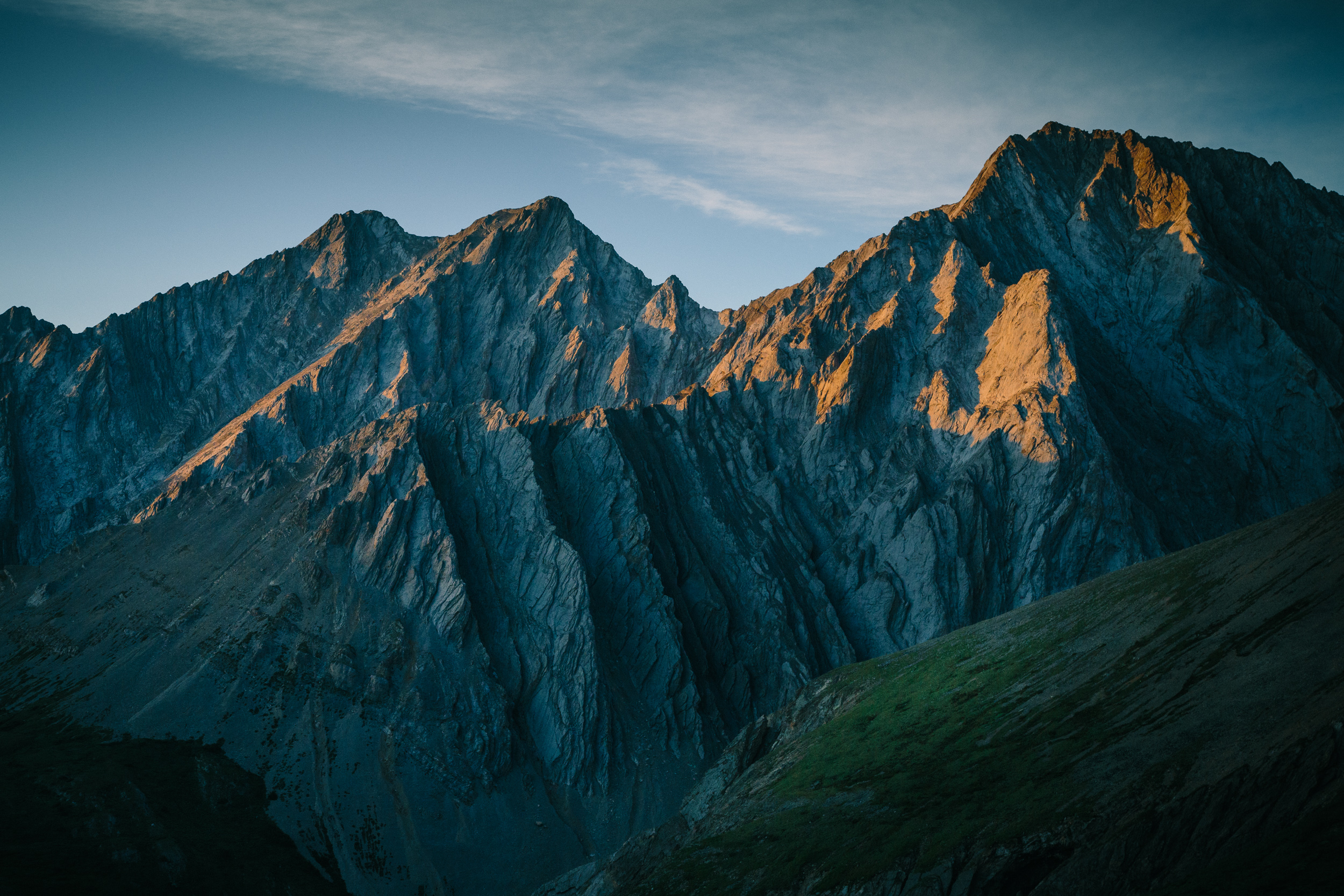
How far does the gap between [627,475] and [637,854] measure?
196 feet

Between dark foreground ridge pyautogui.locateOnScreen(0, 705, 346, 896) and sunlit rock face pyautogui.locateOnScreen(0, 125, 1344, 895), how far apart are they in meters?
3.64

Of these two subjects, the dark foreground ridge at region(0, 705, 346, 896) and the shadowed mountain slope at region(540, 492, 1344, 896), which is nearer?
the shadowed mountain slope at region(540, 492, 1344, 896)

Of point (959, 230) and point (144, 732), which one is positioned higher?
point (959, 230)

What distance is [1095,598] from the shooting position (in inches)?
3078

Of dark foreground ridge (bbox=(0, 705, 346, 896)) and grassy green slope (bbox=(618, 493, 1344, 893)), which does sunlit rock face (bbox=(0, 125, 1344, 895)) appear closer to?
dark foreground ridge (bbox=(0, 705, 346, 896))

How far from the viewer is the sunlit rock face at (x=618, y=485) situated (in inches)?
3716

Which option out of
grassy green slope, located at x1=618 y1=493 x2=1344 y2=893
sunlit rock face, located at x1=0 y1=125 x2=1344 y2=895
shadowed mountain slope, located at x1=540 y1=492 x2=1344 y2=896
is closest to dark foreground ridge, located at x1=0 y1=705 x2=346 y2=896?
sunlit rock face, located at x1=0 y1=125 x2=1344 y2=895

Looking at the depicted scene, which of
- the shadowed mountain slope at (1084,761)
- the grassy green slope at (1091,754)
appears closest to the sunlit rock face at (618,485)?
the shadowed mountain slope at (1084,761)

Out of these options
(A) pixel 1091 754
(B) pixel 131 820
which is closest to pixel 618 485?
(B) pixel 131 820

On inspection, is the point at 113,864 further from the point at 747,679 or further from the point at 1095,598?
the point at 1095,598

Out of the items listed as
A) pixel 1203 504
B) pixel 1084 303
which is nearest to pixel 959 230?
pixel 1084 303

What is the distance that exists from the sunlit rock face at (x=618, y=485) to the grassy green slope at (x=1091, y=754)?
98.8 ft

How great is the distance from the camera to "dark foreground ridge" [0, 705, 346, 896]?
64.7m

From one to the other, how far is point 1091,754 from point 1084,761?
2.93ft
